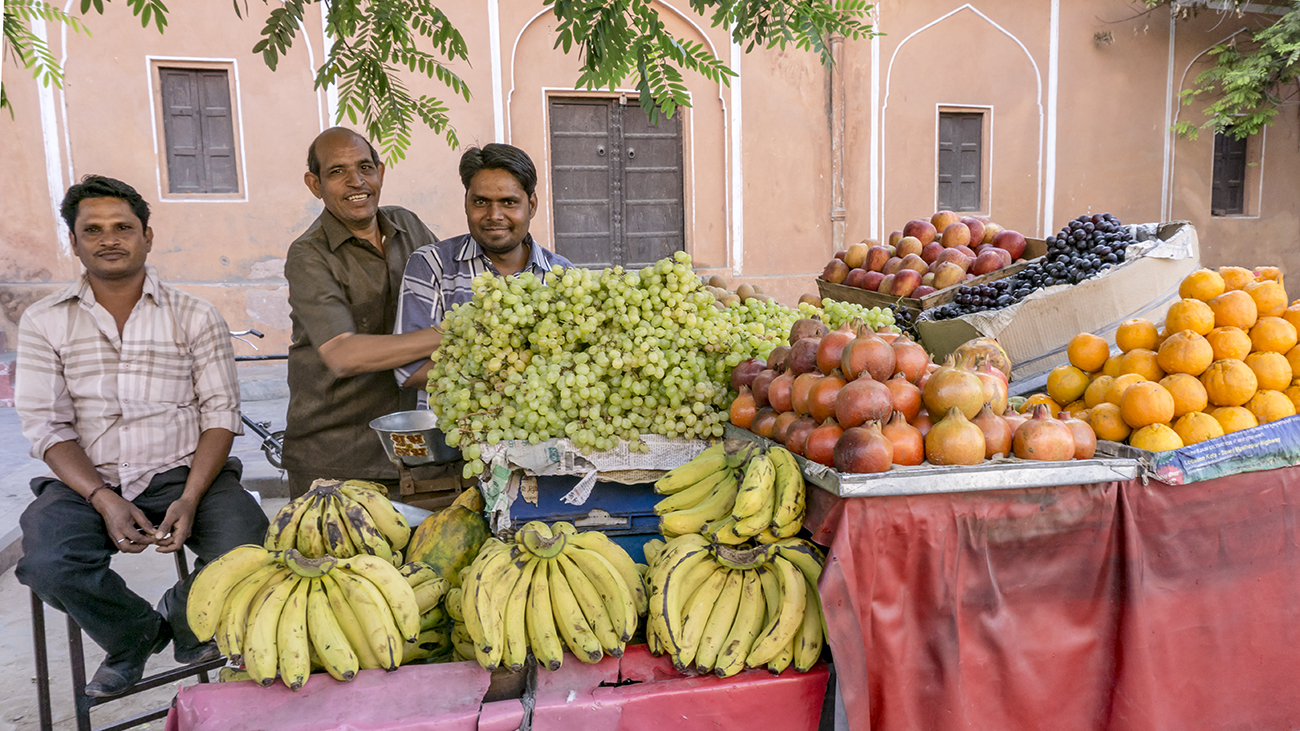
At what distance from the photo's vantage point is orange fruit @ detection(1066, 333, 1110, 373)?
2.34 metres

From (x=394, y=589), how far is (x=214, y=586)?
419 mm

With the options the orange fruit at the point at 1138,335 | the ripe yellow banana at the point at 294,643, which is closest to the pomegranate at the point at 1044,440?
the orange fruit at the point at 1138,335

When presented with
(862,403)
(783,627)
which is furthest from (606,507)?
(862,403)

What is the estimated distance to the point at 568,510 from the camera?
2227 millimetres

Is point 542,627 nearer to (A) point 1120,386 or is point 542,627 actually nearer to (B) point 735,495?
(B) point 735,495

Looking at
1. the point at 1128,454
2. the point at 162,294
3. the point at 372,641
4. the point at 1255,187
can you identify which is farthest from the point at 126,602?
the point at 1255,187

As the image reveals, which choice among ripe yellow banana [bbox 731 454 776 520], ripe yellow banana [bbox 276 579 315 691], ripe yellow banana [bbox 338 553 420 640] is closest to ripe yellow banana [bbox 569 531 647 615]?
ripe yellow banana [bbox 731 454 776 520]

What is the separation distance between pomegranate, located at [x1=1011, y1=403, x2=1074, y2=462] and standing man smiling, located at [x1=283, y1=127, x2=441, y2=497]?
7.00 feet

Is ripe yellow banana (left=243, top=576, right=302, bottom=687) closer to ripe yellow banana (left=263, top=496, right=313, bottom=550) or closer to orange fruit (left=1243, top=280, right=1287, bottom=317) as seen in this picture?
ripe yellow banana (left=263, top=496, right=313, bottom=550)

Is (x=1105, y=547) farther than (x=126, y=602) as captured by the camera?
No

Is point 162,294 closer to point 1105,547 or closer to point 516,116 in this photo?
point 1105,547

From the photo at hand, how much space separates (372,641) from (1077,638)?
1656 mm

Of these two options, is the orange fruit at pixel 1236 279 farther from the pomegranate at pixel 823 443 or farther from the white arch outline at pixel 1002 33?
the white arch outline at pixel 1002 33

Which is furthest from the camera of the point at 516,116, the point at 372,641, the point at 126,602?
the point at 516,116
